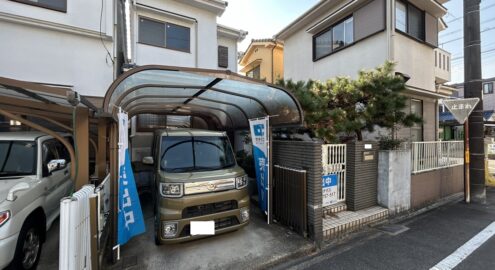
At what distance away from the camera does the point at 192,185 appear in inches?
141

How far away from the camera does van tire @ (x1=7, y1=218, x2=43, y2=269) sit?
9.05 feet

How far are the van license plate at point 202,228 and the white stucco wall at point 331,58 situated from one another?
279 inches

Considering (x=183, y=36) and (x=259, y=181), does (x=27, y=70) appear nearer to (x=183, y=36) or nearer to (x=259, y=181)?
(x=183, y=36)

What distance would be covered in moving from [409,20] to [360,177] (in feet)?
20.7

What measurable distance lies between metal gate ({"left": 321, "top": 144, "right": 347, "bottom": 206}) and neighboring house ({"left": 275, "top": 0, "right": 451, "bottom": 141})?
3.69 meters

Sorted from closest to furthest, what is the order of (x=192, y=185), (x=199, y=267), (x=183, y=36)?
(x=199, y=267), (x=192, y=185), (x=183, y=36)

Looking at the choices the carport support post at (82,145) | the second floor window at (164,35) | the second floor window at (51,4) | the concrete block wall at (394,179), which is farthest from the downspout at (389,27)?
the second floor window at (51,4)

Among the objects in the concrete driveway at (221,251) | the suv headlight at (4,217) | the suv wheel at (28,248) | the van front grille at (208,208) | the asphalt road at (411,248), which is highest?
the suv headlight at (4,217)

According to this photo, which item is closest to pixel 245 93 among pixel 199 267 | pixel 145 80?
pixel 145 80

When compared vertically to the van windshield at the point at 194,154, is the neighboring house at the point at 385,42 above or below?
above

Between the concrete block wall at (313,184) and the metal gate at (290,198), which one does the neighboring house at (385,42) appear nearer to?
the concrete block wall at (313,184)

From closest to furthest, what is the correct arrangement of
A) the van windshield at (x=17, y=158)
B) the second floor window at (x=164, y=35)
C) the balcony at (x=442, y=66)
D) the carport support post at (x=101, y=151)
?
1. the van windshield at (x=17, y=158)
2. the carport support post at (x=101, y=151)
3. the second floor window at (x=164, y=35)
4. the balcony at (x=442, y=66)

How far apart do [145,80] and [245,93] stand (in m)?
1.93

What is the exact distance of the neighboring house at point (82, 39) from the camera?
5734 mm
